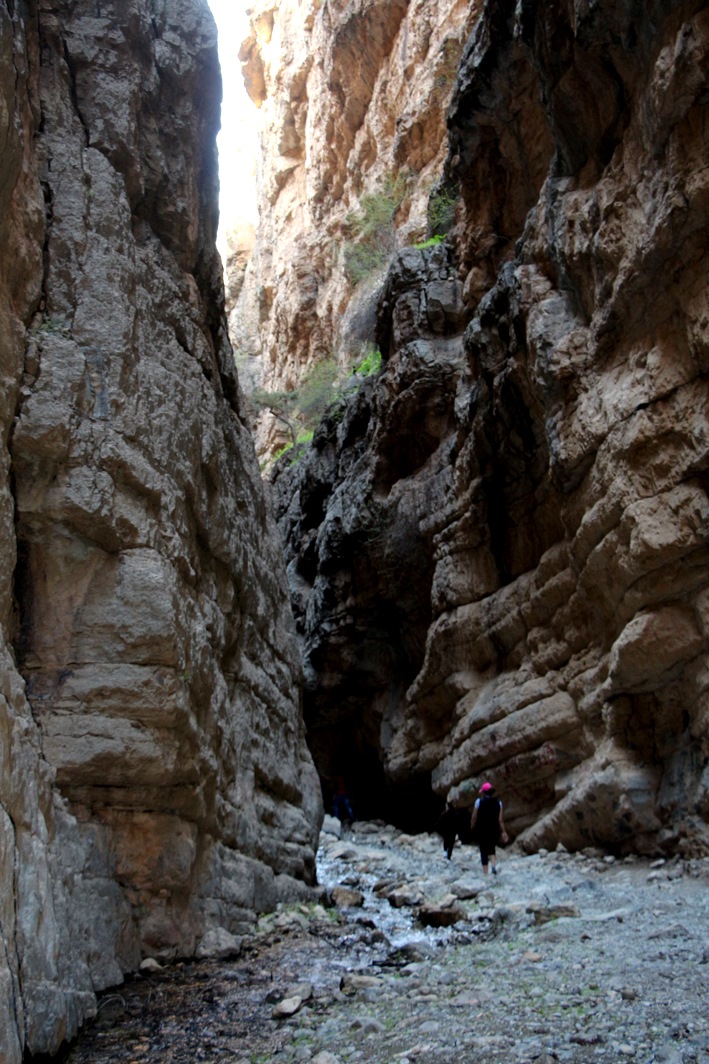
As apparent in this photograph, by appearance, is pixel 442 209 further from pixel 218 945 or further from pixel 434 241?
pixel 218 945

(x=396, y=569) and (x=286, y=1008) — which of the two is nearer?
(x=286, y=1008)

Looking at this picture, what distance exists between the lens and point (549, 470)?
12.7 meters

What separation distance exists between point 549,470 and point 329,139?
26.4 m

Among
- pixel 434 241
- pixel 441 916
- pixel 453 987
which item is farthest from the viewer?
pixel 434 241

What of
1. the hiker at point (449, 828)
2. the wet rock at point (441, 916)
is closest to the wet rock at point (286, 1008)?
the wet rock at point (441, 916)

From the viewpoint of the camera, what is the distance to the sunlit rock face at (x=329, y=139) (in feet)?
83.9

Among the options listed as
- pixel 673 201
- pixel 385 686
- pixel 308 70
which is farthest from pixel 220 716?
pixel 308 70

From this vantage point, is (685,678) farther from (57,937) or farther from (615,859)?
(57,937)

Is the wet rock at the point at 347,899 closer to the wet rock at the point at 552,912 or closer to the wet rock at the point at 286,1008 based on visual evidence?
the wet rock at the point at 552,912

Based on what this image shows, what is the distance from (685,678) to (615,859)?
8.05 feet

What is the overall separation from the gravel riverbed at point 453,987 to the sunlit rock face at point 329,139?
67.8 ft

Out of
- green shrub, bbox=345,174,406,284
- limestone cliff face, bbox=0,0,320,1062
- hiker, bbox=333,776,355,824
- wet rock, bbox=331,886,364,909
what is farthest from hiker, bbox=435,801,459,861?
green shrub, bbox=345,174,406,284

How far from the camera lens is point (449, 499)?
16.5 metres

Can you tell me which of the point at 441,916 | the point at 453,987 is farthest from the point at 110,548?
the point at 441,916
